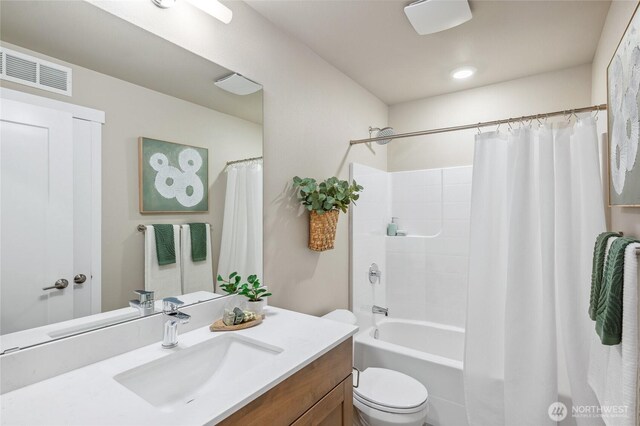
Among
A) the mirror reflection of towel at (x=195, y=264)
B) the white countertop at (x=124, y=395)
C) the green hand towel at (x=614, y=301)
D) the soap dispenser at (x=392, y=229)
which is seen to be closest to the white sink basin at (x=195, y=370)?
the white countertop at (x=124, y=395)

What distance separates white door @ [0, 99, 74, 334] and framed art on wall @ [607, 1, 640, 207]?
5.91ft

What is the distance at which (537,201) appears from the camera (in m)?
1.83

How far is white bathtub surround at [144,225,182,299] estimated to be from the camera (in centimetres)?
124

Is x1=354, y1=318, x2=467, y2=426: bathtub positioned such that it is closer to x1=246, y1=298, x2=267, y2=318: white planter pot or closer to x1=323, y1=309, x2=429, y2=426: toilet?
x1=323, y1=309, x2=429, y2=426: toilet

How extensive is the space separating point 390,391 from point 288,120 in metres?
1.65

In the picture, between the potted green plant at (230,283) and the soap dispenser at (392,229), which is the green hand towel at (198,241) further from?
the soap dispenser at (392,229)

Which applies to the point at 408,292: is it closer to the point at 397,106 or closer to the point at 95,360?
the point at 397,106

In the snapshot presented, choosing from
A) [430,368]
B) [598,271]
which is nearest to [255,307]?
[430,368]

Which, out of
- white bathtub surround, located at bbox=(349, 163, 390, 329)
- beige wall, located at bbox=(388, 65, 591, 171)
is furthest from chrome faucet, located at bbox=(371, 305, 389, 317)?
beige wall, located at bbox=(388, 65, 591, 171)

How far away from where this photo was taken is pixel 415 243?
3004 mm

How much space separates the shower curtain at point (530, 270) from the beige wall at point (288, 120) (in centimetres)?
95

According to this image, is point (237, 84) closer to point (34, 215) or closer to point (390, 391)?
point (34, 215)

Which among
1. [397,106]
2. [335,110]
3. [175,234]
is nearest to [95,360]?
[175,234]

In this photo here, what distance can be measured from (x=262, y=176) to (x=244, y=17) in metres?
0.81
